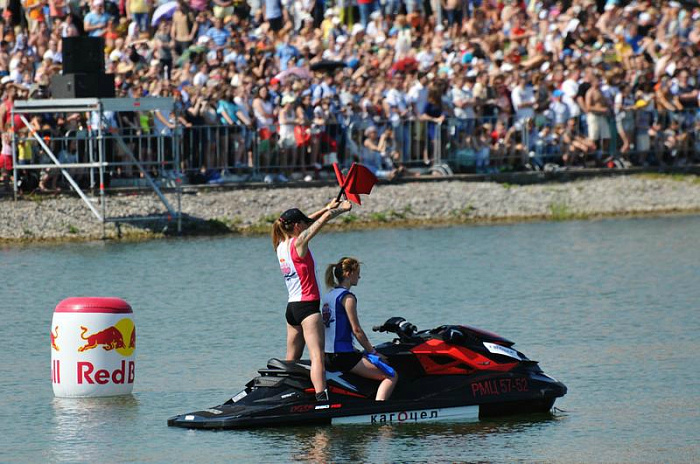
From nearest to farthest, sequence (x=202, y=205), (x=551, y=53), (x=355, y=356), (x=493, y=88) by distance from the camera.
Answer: (x=355, y=356) → (x=202, y=205) → (x=493, y=88) → (x=551, y=53)

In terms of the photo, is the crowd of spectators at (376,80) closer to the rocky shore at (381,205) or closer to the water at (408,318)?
the rocky shore at (381,205)

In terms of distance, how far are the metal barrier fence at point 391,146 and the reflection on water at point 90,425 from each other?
11971 millimetres

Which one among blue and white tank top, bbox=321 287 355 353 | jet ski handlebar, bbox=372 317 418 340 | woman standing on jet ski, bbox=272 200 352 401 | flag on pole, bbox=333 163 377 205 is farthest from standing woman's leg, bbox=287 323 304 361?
flag on pole, bbox=333 163 377 205

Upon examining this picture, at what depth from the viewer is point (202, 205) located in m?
26.9

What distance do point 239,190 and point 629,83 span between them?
331 inches

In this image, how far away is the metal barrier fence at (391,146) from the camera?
26578 mm

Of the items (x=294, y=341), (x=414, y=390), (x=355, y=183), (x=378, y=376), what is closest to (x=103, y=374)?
(x=294, y=341)

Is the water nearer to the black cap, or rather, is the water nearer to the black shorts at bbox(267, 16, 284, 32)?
the black cap

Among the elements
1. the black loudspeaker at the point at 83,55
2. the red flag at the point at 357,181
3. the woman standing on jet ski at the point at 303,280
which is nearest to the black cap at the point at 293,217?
the woman standing on jet ski at the point at 303,280

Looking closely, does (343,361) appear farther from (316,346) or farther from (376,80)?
(376,80)

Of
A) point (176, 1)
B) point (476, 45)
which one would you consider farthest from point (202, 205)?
point (476, 45)

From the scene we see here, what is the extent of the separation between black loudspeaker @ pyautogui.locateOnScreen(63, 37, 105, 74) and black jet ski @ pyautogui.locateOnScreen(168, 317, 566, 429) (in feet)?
43.3

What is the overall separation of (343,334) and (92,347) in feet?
8.10

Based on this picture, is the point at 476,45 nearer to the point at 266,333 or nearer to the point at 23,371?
the point at 266,333
